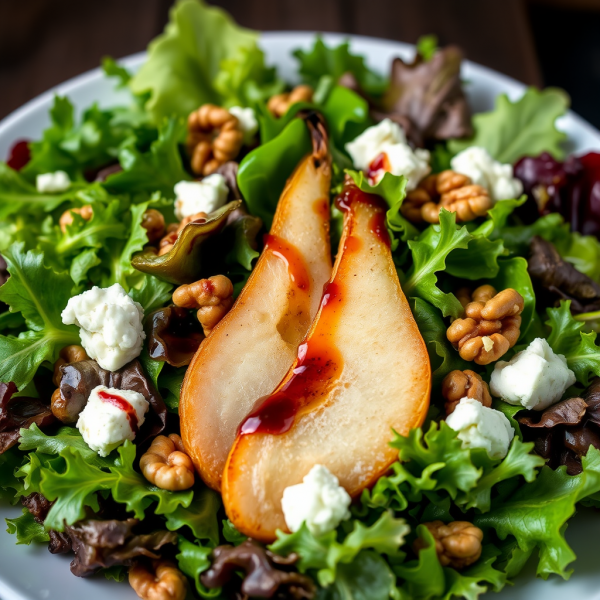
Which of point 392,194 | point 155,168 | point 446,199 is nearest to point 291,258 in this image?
point 392,194

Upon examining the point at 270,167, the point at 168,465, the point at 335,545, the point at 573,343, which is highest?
the point at 270,167

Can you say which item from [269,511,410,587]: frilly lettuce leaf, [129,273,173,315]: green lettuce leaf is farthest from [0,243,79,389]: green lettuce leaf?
[269,511,410,587]: frilly lettuce leaf

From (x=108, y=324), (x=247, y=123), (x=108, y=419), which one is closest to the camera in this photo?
(x=108, y=419)

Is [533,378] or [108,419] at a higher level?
[108,419]

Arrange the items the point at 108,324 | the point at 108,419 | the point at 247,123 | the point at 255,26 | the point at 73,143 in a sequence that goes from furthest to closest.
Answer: the point at 255,26 → the point at 73,143 → the point at 247,123 → the point at 108,324 → the point at 108,419

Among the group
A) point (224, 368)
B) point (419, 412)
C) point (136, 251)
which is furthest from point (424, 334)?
point (136, 251)

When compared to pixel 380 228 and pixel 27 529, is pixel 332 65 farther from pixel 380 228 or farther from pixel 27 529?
pixel 27 529
